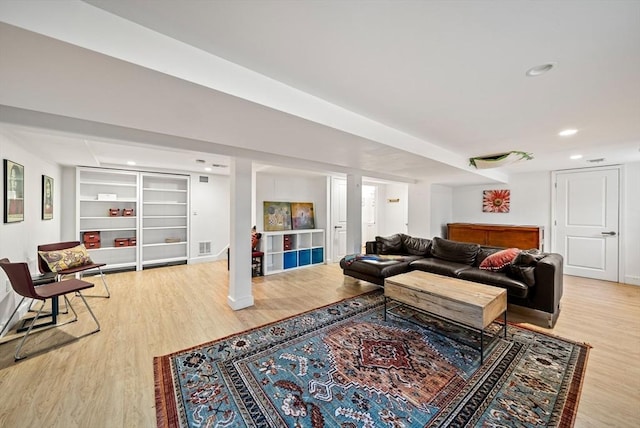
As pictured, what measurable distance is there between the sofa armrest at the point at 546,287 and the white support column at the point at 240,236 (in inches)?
138

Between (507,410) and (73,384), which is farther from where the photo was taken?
(73,384)

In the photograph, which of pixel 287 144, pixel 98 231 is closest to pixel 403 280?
pixel 287 144

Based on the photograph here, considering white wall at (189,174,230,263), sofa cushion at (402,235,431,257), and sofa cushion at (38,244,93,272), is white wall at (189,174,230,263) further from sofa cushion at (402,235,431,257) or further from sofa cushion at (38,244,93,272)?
sofa cushion at (402,235,431,257)

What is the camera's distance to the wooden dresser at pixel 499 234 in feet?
16.8

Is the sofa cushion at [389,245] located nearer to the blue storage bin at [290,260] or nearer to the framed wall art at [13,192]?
the blue storage bin at [290,260]

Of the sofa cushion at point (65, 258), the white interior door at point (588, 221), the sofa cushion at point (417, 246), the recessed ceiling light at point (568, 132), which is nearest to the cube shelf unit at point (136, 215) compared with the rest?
the sofa cushion at point (65, 258)

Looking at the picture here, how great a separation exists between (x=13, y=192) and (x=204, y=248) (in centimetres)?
357

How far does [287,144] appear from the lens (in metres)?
2.70

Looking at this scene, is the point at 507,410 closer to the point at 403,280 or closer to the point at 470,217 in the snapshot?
the point at 403,280

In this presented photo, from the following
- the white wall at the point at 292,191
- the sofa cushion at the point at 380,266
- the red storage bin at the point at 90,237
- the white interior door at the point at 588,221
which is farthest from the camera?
the white wall at the point at 292,191

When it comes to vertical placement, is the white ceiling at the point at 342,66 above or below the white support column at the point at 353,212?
above

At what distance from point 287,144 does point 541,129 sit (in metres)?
2.71

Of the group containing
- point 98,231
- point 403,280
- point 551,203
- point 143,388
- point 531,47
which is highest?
point 531,47

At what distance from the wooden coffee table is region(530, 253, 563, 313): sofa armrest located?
66 centimetres
